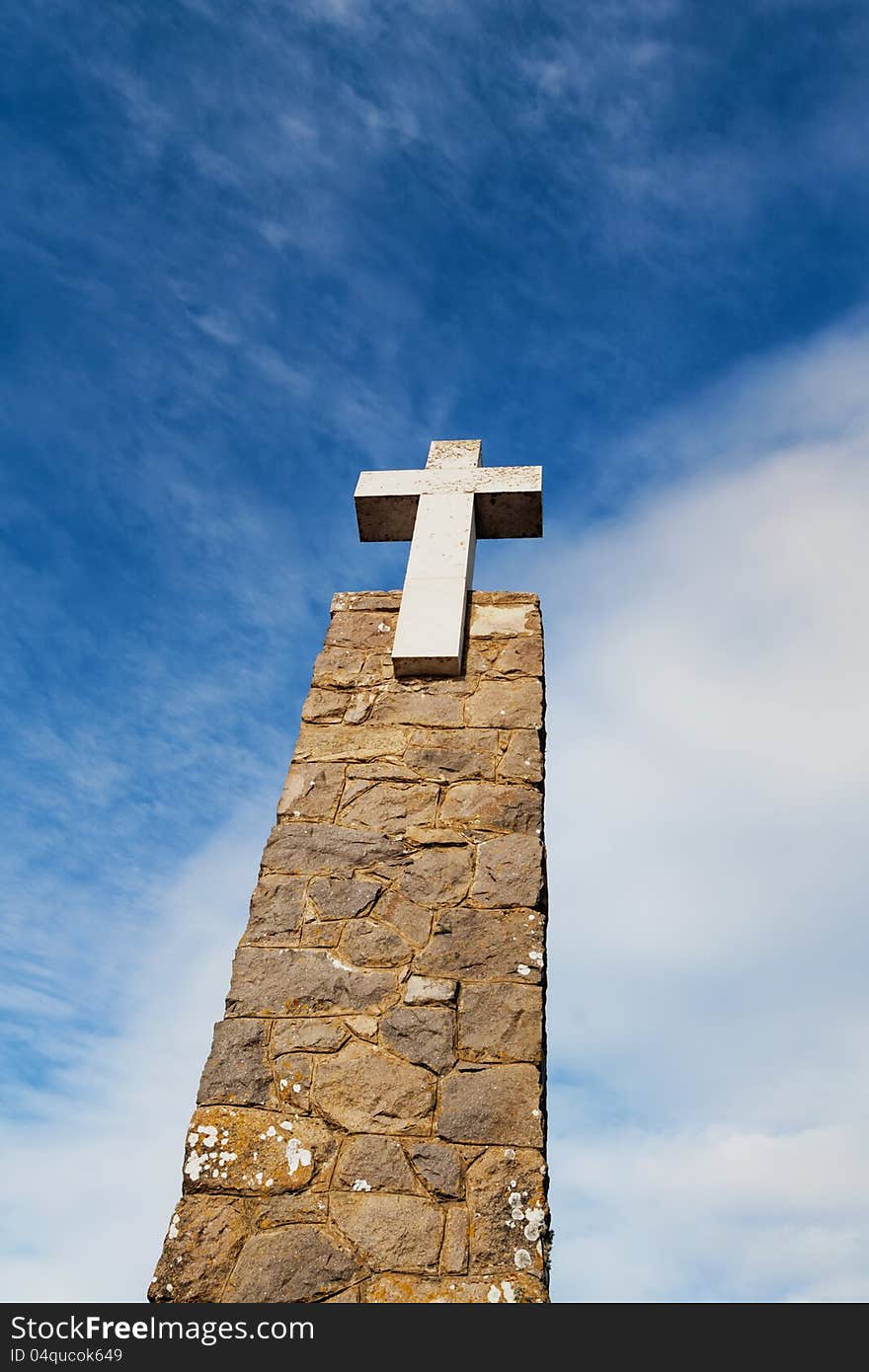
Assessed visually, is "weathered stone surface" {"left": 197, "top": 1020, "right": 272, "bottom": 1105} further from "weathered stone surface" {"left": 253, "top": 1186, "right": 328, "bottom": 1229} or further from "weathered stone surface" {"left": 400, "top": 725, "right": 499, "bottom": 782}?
"weathered stone surface" {"left": 400, "top": 725, "right": 499, "bottom": 782}

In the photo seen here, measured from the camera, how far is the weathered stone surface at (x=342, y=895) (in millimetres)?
2758

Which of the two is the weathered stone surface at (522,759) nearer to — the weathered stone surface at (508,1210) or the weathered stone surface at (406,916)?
the weathered stone surface at (406,916)

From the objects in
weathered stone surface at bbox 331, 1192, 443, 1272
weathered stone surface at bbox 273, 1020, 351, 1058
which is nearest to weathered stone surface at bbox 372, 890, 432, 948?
weathered stone surface at bbox 273, 1020, 351, 1058

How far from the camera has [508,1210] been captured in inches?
86.5

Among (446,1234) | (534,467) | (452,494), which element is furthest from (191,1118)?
(534,467)

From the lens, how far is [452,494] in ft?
13.3

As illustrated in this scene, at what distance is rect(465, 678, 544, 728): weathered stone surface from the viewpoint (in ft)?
10.5

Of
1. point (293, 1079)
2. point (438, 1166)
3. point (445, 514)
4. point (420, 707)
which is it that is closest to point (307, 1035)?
point (293, 1079)

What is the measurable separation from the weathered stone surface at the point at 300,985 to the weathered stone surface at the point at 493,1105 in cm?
33

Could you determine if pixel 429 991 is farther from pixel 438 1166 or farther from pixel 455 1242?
pixel 455 1242

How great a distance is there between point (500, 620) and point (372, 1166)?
2.00 m

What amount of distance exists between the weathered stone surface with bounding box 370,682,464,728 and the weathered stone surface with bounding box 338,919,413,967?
79 cm

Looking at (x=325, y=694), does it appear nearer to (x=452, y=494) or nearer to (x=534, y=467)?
(x=452, y=494)

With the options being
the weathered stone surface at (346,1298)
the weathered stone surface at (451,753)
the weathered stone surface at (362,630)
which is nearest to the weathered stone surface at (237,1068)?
the weathered stone surface at (346,1298)
